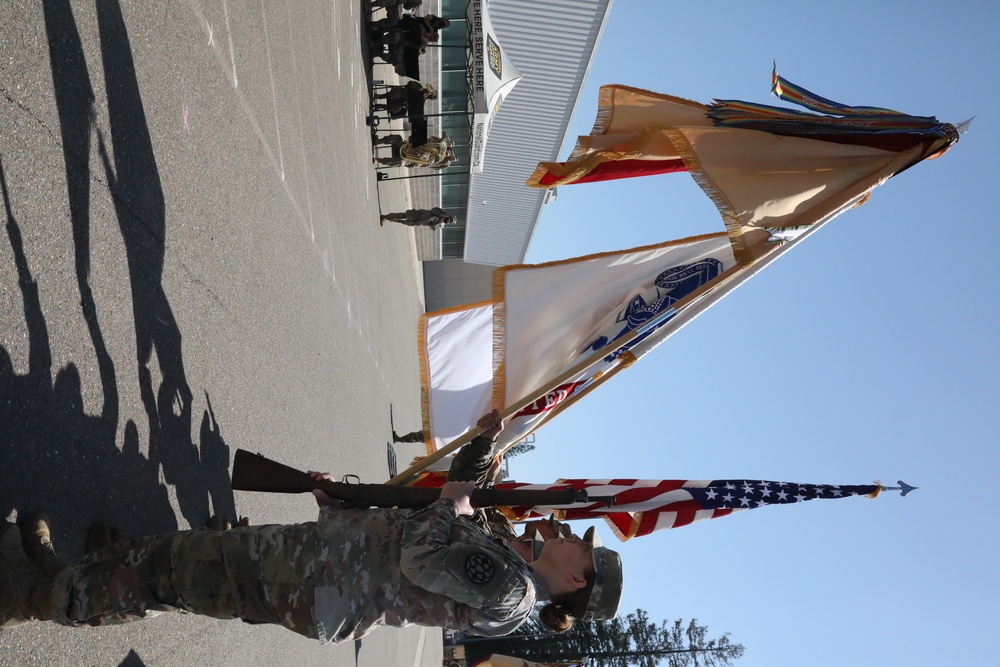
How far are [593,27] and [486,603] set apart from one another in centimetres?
1753

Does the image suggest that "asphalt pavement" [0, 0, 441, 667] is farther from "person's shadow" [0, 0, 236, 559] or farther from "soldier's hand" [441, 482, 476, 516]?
"soldier's hand" [441, 482, 476, 516]

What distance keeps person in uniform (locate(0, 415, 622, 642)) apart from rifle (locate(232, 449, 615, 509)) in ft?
0.49

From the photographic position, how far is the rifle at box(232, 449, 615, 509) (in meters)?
3.62

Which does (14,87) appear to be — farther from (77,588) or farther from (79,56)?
(77,588)

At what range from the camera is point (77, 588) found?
3123 mm

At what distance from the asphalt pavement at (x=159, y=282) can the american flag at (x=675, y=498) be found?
7.06ft

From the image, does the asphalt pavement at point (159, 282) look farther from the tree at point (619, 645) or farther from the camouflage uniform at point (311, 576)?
the tree at point (619, 645)

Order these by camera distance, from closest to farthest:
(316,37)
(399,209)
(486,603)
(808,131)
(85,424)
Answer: (486,603) < (85,424) < (808,131) < (316,37) < (399,209)

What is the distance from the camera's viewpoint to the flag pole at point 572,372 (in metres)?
5.42

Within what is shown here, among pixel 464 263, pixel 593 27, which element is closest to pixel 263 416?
pixel 593 27

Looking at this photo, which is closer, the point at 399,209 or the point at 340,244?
the point at 340,244

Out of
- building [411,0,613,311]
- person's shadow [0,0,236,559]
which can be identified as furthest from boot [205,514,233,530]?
building [411,0,613,311]

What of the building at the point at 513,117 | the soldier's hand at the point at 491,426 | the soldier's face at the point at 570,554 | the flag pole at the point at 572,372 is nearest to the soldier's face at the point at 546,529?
the soldier's face at the point at 570,554

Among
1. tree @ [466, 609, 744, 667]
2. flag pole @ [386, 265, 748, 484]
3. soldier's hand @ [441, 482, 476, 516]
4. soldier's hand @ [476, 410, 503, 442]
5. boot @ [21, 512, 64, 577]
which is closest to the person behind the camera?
boot @ [21, 512, 64, 577]
